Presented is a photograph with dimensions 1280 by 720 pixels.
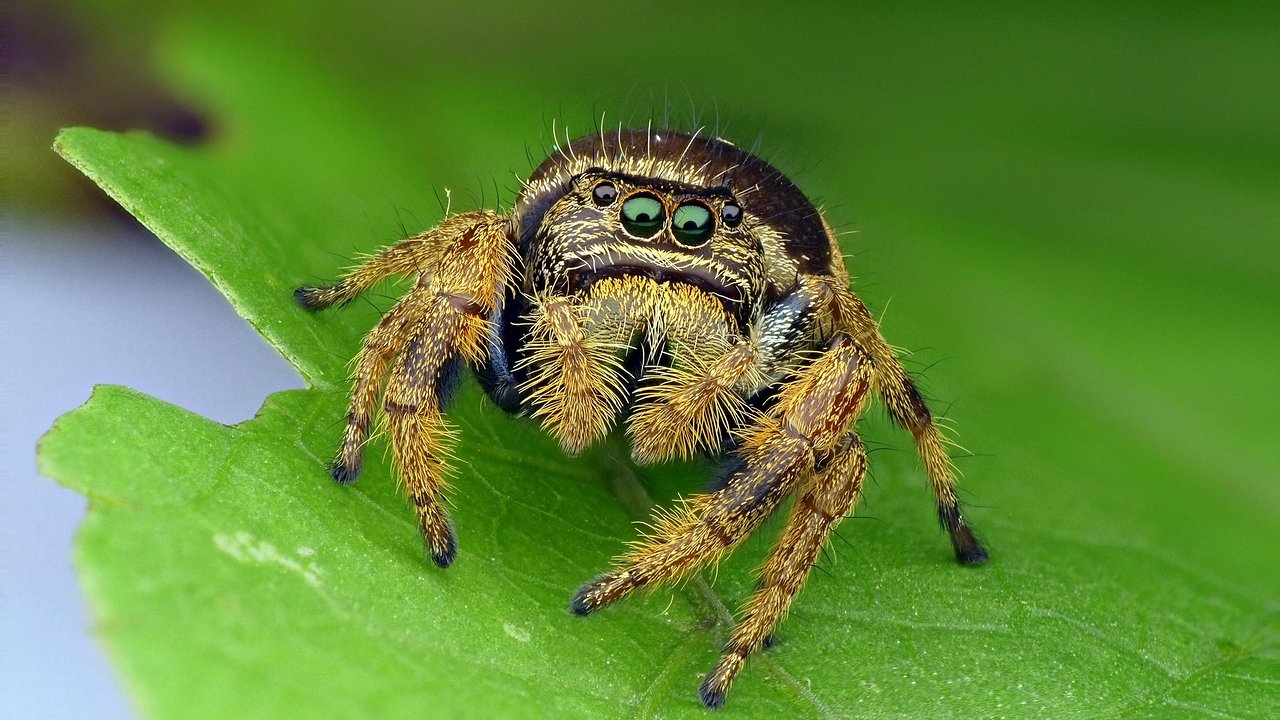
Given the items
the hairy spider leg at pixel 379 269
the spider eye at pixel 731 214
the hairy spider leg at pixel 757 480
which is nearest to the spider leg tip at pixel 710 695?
A: the hairy spider leg at pixel 757 480

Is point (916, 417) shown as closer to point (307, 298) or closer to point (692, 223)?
point (692, 223)

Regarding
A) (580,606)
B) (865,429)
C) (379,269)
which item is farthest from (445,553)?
(865,429)

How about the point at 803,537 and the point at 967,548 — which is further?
the point at 967,548

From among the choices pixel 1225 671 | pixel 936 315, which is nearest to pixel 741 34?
pixel 936 315

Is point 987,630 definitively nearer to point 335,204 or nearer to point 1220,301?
point 1220,301

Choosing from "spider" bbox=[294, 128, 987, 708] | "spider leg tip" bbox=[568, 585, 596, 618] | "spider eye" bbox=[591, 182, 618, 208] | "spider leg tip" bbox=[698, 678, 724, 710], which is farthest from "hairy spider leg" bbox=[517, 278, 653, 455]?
"spider leg tip" bbox=[698, 678, 724, 710]

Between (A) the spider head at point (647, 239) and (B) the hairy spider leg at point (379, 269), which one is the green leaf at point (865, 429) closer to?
(B) the hairy spider leg at point (379, 269)
